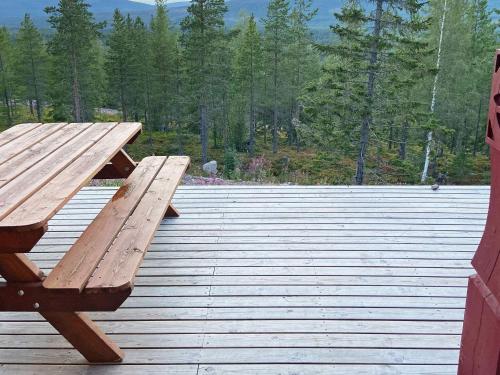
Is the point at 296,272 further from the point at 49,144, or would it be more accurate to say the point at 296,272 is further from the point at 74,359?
the point at 49,144

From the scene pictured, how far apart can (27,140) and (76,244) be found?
1.24m

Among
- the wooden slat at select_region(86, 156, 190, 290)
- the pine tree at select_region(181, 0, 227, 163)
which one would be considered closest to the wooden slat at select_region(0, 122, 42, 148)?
the wooden slat at select_region(86, 156, 190, 290)

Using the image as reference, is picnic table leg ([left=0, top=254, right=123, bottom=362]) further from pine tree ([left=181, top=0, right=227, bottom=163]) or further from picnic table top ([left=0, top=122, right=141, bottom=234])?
pine tree ([left=181, top=0, right=227, bottom=163])

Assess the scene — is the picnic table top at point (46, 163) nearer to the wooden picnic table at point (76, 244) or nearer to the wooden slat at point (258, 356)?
the wooden picnic table at point (76, 244)

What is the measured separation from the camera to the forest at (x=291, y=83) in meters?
16.6

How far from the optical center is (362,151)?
54.7 ft

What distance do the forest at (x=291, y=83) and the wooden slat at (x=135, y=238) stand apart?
11.9m

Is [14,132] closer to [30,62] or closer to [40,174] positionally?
[40,174]

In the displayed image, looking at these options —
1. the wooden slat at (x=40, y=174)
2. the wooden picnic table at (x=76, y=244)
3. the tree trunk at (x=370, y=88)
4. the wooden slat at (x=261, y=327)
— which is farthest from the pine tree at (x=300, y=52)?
the wooden slat at (x=261, y=327)

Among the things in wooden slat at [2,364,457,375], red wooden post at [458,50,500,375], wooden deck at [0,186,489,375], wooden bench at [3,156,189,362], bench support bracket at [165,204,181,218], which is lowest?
wooden slat at [2,364,457,375]

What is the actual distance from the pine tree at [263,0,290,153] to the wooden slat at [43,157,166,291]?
25446 millimetres

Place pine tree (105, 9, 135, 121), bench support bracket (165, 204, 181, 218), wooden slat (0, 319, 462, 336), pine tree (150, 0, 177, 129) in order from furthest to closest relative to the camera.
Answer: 1. pine tree (150, 0, 177, 129)
2. pine tree (105, 9, 135, 121)
3. bench support bracket (165, 204, 181, 218)
4. wooden slat (0, 319, 462, 336)

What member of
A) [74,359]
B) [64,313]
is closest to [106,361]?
[74,359]

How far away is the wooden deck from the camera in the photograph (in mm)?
2193
